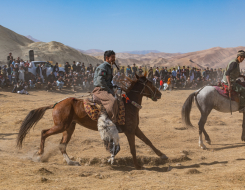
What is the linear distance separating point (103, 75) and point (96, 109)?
776 millimetres

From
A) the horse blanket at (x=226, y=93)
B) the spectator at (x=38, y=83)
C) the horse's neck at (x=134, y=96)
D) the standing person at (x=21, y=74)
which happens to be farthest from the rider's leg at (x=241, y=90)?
the standing person at (x=21, y=74)

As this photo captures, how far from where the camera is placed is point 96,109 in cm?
545

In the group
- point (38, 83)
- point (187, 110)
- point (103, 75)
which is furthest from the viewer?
point (38, 83)

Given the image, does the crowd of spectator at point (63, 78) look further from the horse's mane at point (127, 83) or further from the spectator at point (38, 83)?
the horse's mane at point (127, 83)

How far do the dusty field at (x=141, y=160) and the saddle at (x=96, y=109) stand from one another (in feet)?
3.59

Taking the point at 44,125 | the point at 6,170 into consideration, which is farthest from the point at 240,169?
the point at 44,125

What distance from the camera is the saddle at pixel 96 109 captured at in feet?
17.8

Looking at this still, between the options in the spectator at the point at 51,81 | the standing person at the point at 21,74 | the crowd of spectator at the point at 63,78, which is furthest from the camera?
the spectator at the point at 51,81

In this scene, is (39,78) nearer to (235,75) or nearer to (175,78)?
(175,78)

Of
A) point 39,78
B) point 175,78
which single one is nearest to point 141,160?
point 39,78

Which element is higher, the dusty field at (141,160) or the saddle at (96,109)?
the saddle at (96,109)

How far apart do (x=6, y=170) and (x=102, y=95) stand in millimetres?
2370

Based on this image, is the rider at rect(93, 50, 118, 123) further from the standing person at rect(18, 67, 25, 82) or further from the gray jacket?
the standing person at rect(18, 67, 25, 82)

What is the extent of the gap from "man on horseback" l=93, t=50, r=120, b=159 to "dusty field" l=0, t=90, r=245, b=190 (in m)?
0.64
